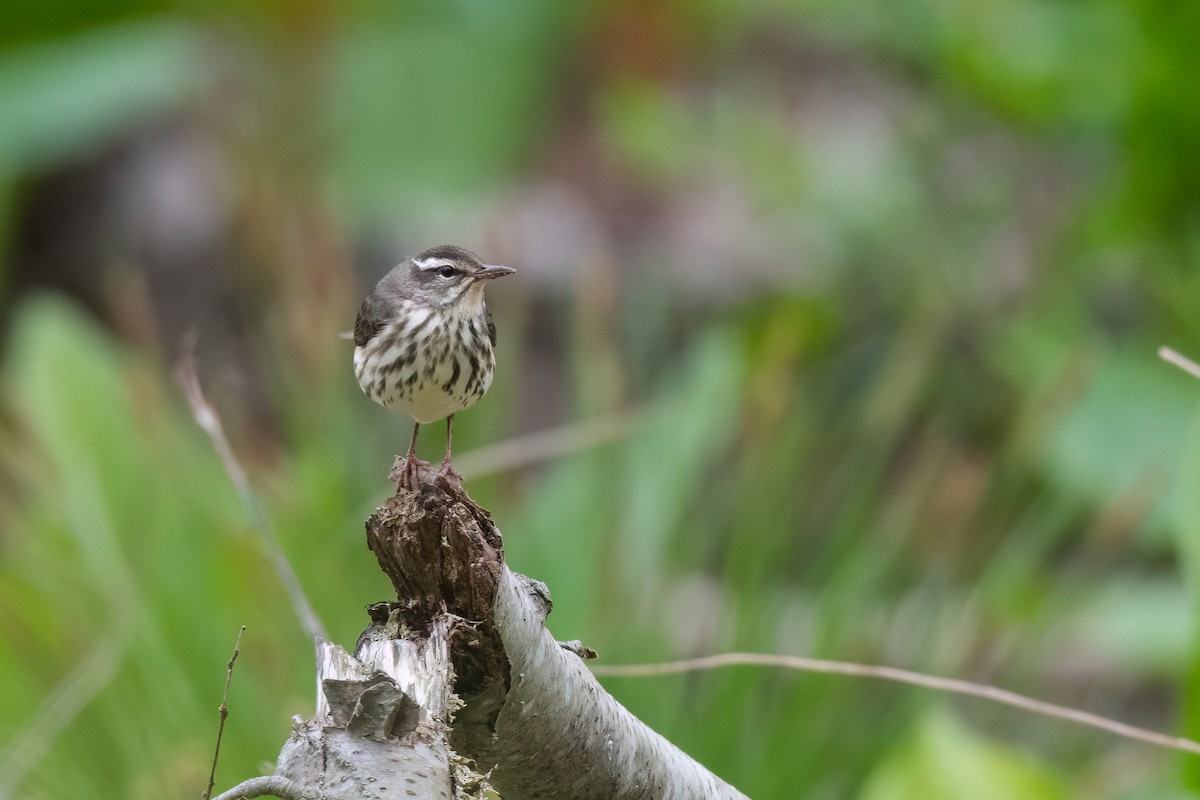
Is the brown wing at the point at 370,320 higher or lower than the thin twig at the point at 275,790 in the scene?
higher

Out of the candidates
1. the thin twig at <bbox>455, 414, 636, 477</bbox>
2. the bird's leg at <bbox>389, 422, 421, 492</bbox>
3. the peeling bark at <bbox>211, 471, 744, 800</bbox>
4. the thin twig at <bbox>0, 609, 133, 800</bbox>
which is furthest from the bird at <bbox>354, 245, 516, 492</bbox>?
the thin twig at <bbox>0, 609, 133, 800</bbox>

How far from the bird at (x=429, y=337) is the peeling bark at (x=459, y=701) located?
769 mm

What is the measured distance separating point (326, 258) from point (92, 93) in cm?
358

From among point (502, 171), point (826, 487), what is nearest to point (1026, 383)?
point (826, 487)

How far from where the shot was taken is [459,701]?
1625 mm

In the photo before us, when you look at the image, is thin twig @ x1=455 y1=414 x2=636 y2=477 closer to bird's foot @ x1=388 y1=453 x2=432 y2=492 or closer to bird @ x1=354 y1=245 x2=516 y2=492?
Answer: bird @ x1=354 y1=245 x2=516 y2=492

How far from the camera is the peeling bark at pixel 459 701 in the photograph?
4.88 feet

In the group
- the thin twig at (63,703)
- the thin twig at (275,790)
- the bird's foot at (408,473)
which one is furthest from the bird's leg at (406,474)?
the thin twig at (63,703)

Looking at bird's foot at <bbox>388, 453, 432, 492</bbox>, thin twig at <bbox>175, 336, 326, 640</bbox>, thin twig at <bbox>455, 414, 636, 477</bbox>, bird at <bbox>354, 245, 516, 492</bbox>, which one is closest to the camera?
bird's foot at <bbox>388, 453, 432, 492</bbox>

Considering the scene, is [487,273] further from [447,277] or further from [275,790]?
[275,790]

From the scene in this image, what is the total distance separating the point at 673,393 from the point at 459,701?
10.5ft

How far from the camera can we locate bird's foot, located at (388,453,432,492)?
1.83 m

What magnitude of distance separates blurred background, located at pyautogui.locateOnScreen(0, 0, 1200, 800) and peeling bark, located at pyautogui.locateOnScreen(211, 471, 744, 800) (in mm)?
1048

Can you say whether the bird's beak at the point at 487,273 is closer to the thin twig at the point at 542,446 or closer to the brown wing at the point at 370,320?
the brown wing at the point at 370,320
